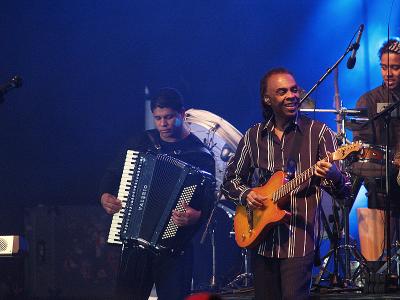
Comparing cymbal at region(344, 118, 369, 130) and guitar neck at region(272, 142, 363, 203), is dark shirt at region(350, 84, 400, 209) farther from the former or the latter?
guitar neck at region(272, 142, 363, 203)

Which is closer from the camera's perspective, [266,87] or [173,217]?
[266,87]

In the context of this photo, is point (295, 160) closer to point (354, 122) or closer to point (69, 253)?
point (354, 122)

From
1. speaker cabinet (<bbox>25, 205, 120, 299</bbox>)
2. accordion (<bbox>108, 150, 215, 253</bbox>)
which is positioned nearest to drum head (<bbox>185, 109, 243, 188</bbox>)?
speaker cabinet (<bbox>25, 205, 120, 299</bbox>)

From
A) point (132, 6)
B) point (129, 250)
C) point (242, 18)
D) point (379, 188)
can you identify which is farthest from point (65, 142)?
point (379, 188)

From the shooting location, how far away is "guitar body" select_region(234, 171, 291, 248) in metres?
5.26

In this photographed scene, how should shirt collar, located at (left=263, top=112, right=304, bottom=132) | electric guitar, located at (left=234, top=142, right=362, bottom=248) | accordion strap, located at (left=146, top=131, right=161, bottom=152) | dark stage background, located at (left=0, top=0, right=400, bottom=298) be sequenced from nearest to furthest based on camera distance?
electric guitar, located at (left=234, top=142, right=362, bottom=248), shirt collar, located at (left=263, top=112, right=304, bottom=132), accordion strap, located at (left=146, top=131, right=161, bottom=152), dark stage background, located at (left=0, top=0, right=400, bottom=298)

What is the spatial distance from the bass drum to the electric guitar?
11.3 feet

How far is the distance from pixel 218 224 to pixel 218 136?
3.56 feet

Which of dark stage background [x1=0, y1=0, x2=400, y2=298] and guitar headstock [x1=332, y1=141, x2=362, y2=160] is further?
dark stage background [x1=0, y1=0, x2=400, y2=298]

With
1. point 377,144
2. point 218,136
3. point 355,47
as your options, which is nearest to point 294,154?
point 355,47

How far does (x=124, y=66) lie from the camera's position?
10.8 metres

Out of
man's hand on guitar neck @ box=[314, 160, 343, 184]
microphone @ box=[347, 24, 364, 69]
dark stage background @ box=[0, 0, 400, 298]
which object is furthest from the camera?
dark stage background @ box=[0, 0, 400, 298]

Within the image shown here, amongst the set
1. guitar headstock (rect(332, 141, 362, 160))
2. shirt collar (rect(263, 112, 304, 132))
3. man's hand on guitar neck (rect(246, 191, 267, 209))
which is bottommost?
man's hand on guitar neck (rect(246, 191, 267, 209))

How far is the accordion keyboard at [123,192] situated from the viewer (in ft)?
23.5
